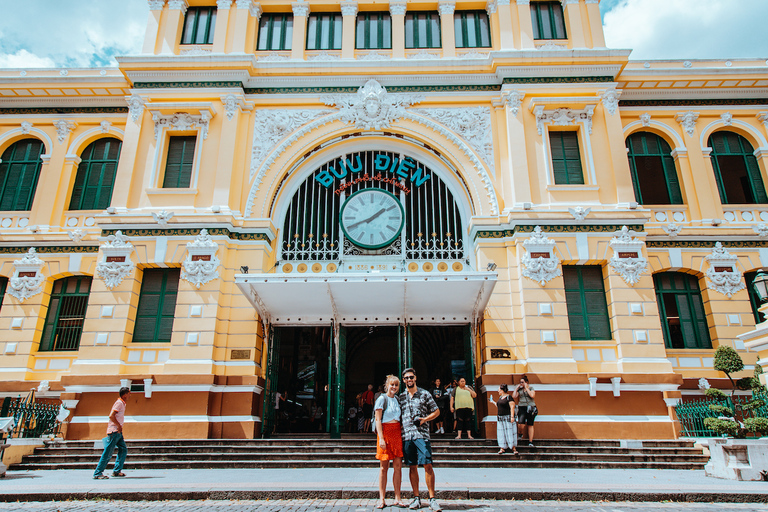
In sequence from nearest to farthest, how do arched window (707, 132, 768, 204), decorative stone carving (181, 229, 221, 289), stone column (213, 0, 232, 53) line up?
decorative stone carving (181, 229, 221, 289) < arched window (707, 132, 768, 204) < stone column (213, 0, 232, 53)

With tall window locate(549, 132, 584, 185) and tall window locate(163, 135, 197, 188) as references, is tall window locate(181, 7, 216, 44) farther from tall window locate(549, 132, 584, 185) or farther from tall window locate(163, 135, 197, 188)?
tall window locate(549, 132, 584, 185)

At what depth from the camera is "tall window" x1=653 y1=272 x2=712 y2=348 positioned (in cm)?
1636

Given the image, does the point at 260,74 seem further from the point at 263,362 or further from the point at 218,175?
the point at 263,362

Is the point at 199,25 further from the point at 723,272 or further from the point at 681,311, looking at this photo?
the point at 723,272

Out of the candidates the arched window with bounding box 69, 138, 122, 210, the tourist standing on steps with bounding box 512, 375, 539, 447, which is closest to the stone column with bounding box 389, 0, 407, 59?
the arched window with bounding box 69, 138, 122, 210

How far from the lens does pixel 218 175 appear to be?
16609 mm

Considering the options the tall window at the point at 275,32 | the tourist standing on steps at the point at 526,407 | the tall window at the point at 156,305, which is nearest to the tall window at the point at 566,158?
the tourist standing on steps at the point at 526,407

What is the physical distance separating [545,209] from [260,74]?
10.6 m

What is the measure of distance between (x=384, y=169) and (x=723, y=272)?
37.5 feet


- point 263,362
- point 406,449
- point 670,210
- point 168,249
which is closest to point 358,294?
point 263,362

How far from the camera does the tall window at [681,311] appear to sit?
644 inches

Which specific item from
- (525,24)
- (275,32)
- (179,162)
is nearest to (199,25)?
(275,32)

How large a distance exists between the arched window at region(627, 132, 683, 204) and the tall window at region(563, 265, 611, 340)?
4.12 m

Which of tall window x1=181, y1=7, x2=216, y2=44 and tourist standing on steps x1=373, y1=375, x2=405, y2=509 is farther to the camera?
tall window x1=181, y1=7, x2=216, y2=44
